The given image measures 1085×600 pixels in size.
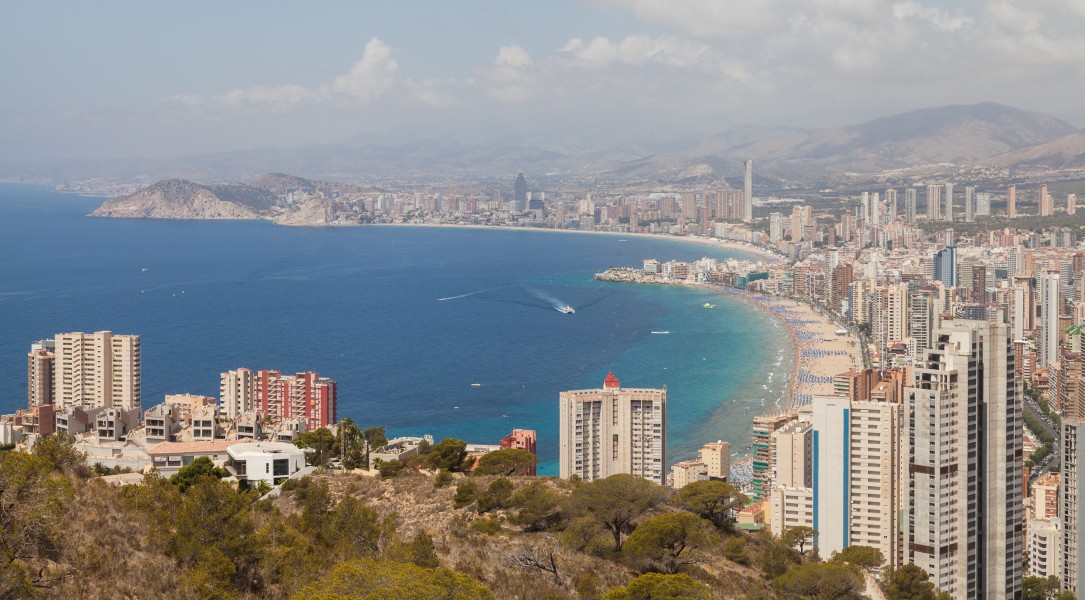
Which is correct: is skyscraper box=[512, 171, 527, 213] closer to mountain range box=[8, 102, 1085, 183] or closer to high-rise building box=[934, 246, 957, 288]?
mountain range box=[8, 102, 1085, 183]

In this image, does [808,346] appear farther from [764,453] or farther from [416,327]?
[764,453]

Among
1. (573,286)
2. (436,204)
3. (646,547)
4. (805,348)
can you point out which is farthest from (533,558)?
(436,204)

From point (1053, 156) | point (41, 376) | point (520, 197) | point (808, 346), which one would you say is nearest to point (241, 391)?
point (41, 376)

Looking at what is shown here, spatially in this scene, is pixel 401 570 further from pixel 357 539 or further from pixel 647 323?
pixel 647 323

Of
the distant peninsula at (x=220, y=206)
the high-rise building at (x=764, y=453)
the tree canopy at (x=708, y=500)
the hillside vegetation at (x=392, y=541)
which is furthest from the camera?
the distant peninsula at (x=220, y=206)

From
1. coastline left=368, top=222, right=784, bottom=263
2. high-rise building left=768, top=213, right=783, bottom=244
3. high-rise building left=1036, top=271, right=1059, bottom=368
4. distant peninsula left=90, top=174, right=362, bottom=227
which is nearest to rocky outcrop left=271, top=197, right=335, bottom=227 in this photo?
distant peninsula left=90, top=174, right=362, bottom=227

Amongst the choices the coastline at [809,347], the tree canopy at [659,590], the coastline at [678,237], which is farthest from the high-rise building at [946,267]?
the tree canopy at [659,590]

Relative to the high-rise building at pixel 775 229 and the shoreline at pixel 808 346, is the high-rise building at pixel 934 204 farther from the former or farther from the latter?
the shoreline at pixel 808 346
